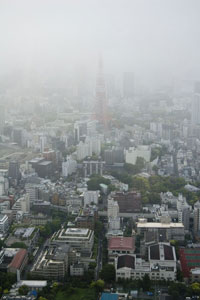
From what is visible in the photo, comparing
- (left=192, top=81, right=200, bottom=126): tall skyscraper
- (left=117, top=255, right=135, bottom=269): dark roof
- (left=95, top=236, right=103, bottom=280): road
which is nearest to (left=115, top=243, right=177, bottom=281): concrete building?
(left=117, top=255, right=135, bottom=269): dark roof

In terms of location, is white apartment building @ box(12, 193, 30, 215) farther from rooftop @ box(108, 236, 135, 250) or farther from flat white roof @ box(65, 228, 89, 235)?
rooftop @ box(108, 236, 135, 250)

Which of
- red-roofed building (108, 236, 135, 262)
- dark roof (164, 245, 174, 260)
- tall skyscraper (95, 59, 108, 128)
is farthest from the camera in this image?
tall skyscraper (95, 59, 108, 128)

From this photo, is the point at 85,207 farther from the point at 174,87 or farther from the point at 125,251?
the point at 174,87

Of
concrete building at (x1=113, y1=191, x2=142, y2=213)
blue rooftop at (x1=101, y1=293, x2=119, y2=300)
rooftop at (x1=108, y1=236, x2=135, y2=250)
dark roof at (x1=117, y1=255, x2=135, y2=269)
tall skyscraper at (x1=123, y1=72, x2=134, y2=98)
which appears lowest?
blue rooftop at (x1=101, y1=293, x2=119, y2=300)

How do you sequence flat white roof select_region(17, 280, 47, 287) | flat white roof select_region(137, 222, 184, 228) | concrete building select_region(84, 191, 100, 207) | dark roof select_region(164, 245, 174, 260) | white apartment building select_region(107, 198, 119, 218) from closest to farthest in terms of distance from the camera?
flat white roof select_region(17, 280, 47, 287) → dark roof select_region(164, 245, 174, 260) → flat white roof select_region(137, 222, 184, 228) → white apartment building select_region(107, 198, 119, 218) → concrete building select_region(84, 191, 100, 207)

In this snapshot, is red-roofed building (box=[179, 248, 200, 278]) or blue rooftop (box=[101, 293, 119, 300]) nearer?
blue rooftop (box=[101, 293, 119, 300])

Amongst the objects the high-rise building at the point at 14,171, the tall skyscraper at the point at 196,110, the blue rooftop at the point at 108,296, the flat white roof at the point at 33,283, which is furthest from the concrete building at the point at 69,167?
the tall skyscraper at the point at 196,110

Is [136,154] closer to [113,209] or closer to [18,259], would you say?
[113,209]
